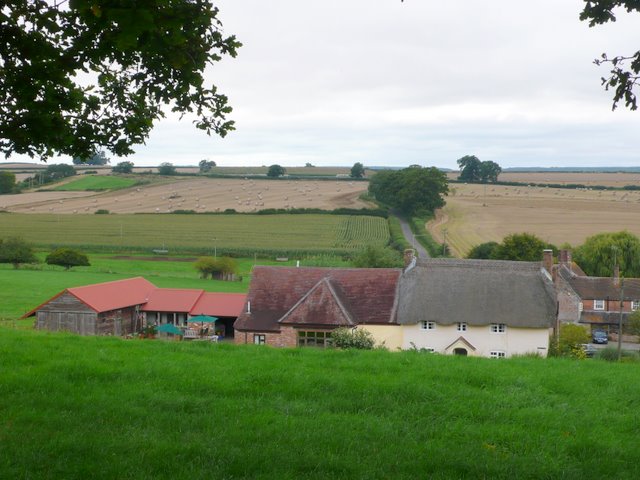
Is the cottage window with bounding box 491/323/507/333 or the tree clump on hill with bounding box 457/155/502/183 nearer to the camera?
the cottage window with bounding box 491/323/507/333

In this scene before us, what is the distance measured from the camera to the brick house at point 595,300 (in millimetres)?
55031

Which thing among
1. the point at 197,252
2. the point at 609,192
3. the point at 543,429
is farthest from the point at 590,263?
the point at 543,429

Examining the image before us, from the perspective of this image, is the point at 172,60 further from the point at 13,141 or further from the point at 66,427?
the point at 66,427

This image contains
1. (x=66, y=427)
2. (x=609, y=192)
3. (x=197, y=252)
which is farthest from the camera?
(x=609, y=192)

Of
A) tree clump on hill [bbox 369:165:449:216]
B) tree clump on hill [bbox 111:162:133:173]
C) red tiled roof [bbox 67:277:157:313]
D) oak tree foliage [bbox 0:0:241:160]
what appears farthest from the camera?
tree clump on hill [bbox 111:162:133:173]

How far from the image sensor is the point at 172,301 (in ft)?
146

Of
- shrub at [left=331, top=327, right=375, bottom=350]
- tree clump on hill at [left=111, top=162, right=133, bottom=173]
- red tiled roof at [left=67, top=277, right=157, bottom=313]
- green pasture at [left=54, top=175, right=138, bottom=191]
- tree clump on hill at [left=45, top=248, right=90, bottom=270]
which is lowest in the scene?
tree clump on hill at [left=45, top=248, right=90, bottom=270]

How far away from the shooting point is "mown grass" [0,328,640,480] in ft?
23.8

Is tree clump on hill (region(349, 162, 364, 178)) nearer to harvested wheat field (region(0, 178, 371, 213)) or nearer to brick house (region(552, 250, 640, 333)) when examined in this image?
harvested wheat field (region(0, 178, 371, 213))

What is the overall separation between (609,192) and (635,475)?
128732mm

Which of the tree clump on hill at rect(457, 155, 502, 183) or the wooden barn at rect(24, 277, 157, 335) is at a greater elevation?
the tree clump on hill at rect(457, 155, 502, 183)

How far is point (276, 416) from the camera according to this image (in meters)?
8.82

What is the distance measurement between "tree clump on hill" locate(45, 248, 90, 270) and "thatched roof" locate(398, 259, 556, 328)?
4314 centimetres

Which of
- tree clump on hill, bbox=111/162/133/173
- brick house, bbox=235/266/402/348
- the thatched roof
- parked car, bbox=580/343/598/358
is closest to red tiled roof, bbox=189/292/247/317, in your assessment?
brick house, bbox=235/266/402/348
